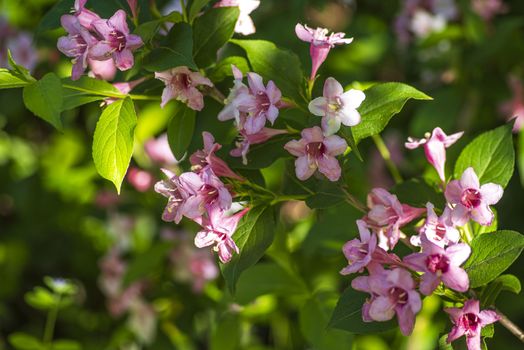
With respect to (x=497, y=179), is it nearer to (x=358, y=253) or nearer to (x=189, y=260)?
(x=358, y=253)

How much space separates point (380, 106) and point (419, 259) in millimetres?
234

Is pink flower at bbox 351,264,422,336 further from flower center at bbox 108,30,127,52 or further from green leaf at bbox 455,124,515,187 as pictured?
flower center at bbox 108,30,127,52

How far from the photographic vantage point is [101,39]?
3.60 feet

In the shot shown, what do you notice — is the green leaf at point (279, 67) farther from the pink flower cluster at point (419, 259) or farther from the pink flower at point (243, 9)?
the pink flower cluster at point (419, 259)

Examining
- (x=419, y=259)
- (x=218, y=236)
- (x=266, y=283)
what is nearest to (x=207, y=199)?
(x=218, y=236)

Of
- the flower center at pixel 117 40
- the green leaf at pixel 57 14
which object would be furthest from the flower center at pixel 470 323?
the green leaf at pixel 57 14

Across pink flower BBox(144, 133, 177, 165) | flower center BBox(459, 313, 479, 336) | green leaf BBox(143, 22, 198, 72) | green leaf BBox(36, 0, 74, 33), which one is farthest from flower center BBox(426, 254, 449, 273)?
pink flower BBox(144, 133, 177, 165)

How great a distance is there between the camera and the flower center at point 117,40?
109 centimetres

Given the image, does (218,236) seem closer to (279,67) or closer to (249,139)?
(249,139)

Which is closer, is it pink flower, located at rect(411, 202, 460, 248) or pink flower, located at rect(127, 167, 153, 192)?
pink flower, located at rect(411, 202, 460, 248)

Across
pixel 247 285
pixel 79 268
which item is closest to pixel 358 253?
pixel 247 285

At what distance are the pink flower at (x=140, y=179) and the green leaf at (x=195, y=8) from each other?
3.31ft

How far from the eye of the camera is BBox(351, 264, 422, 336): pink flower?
97cm

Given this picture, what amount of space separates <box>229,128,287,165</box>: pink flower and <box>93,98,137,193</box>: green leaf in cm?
14
